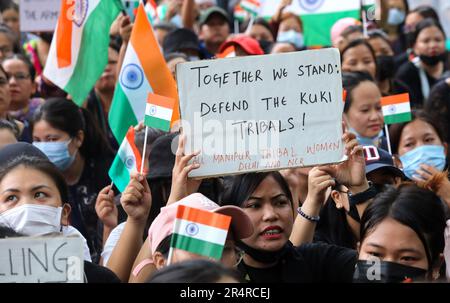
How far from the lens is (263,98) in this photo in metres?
4.83

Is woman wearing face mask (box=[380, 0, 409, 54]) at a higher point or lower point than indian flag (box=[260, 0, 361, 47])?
higher

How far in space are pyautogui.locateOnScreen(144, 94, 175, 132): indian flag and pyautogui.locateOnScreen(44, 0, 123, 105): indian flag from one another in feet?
5.89

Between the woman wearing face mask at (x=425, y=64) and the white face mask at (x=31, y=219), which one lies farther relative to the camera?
the woman wearing face mask at (x=425, y=64)

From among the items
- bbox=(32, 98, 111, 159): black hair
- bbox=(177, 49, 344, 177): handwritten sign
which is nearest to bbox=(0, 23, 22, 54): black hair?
bbox=(32, 98, 111, 159): black hair

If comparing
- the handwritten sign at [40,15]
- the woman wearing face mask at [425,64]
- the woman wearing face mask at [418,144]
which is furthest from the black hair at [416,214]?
the woman wearing face mask at [425,64]

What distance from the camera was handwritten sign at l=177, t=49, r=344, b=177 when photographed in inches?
186

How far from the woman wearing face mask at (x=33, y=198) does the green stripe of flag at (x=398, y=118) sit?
2.58 m

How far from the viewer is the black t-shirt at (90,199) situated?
6289 mm

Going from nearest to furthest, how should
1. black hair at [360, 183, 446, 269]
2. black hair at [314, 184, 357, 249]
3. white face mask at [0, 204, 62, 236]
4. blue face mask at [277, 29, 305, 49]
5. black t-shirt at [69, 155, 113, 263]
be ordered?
black hair at [360, 183, 446, 269]
white face mask at [0, 204, 62, 236]
black hair at [314, 184, 357, 249]
black t-shirt at [69, 155, 113, 263]
blue face mask at [277, 29, 305, 49]

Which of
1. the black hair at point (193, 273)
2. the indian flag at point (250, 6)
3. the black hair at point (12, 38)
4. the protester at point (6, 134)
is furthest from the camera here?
the indian flag at point (250, 6)

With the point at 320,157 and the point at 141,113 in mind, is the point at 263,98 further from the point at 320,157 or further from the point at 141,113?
the point at 141,113

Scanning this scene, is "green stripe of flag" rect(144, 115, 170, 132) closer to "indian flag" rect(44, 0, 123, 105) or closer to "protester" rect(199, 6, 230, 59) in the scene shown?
"indian flag" rect(44, 0, 123, 105)

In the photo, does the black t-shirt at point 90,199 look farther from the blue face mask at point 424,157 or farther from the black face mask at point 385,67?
the black face mask at point 385,67

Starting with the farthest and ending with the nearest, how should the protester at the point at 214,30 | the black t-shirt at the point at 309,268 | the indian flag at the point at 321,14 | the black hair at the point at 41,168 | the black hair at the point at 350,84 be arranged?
1. the indian flag at the point at 321,14
2. the protester at the point at 214,30
3. the black hair at the point at 350,84
4. the black hair at the point at 41,168
5. the black t-shirt at the point at 309,268
